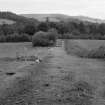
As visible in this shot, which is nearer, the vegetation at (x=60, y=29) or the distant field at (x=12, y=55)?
the distant field at (x=12, y=55)

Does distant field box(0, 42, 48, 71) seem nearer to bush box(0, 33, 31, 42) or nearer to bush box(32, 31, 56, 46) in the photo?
bush box(32, 31, 56, 46)

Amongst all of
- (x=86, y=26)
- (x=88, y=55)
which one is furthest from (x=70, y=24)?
(x=88, y=55)

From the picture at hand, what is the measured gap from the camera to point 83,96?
7160 mm

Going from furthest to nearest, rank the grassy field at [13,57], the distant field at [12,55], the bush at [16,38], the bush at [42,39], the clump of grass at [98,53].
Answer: the bush at [16,38] → the bush at [42,39] → the clump of grass at [98,53] → the distant field at [12,55] → the grassy field at [13,57]

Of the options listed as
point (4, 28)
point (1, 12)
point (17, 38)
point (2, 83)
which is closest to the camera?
point (2, 83)

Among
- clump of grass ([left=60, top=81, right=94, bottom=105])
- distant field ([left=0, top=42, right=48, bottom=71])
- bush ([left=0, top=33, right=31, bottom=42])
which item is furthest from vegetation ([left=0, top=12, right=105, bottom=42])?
clump of grass ([left=60, top=81, right=94, bottom=105])

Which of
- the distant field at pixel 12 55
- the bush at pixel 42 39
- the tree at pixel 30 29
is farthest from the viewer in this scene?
the tree at pixel 30 29

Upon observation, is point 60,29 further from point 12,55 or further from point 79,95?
point 79,95

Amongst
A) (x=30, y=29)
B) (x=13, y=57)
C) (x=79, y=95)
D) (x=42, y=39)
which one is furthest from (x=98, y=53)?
(x=30, y=29)

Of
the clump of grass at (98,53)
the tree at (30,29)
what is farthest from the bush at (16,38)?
the clump of grass at (98,53)

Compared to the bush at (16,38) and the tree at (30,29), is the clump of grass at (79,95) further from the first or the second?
the tree at (30,29)

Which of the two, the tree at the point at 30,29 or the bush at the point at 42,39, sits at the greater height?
the tree at the point at 30,29

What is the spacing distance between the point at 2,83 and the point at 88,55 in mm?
13475

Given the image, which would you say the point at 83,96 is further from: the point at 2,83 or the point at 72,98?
the point at 2,83
